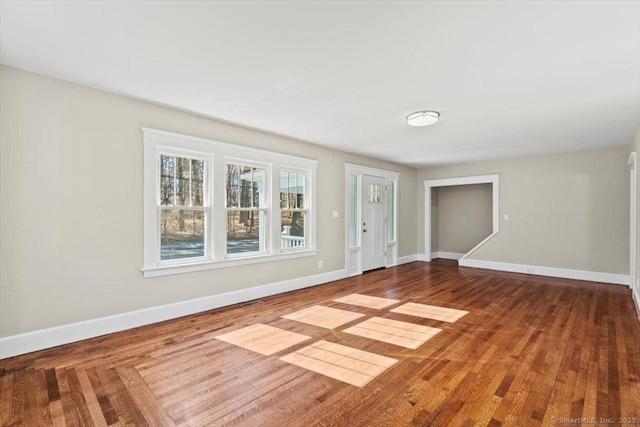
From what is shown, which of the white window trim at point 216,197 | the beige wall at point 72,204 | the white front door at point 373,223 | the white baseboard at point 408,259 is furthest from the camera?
the white baseboard at point 408,259

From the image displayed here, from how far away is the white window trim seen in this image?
3646mm

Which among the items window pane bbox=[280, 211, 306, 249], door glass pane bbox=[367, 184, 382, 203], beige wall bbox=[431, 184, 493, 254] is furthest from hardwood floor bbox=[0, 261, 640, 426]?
beige wall bbox=[431, 184, 493, 254]

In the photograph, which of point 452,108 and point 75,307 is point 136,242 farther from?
point 452,108

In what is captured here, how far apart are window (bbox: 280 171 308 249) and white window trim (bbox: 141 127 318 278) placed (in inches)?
3.8

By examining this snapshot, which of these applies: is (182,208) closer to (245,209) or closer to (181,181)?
(181,181)

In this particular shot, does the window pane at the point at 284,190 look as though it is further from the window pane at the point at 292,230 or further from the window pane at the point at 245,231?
the window pane at the point at 245,231

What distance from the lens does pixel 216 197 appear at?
4262mm

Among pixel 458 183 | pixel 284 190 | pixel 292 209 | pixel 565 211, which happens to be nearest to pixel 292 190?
pixel 284 190

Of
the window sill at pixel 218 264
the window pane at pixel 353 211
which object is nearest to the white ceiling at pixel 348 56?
the window sill at pixel 218 264

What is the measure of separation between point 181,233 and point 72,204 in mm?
1174

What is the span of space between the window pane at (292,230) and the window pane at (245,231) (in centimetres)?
46

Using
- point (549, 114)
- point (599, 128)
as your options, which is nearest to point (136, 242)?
point (549, 114)

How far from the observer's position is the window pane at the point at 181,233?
3.86 m

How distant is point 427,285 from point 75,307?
503 cm
